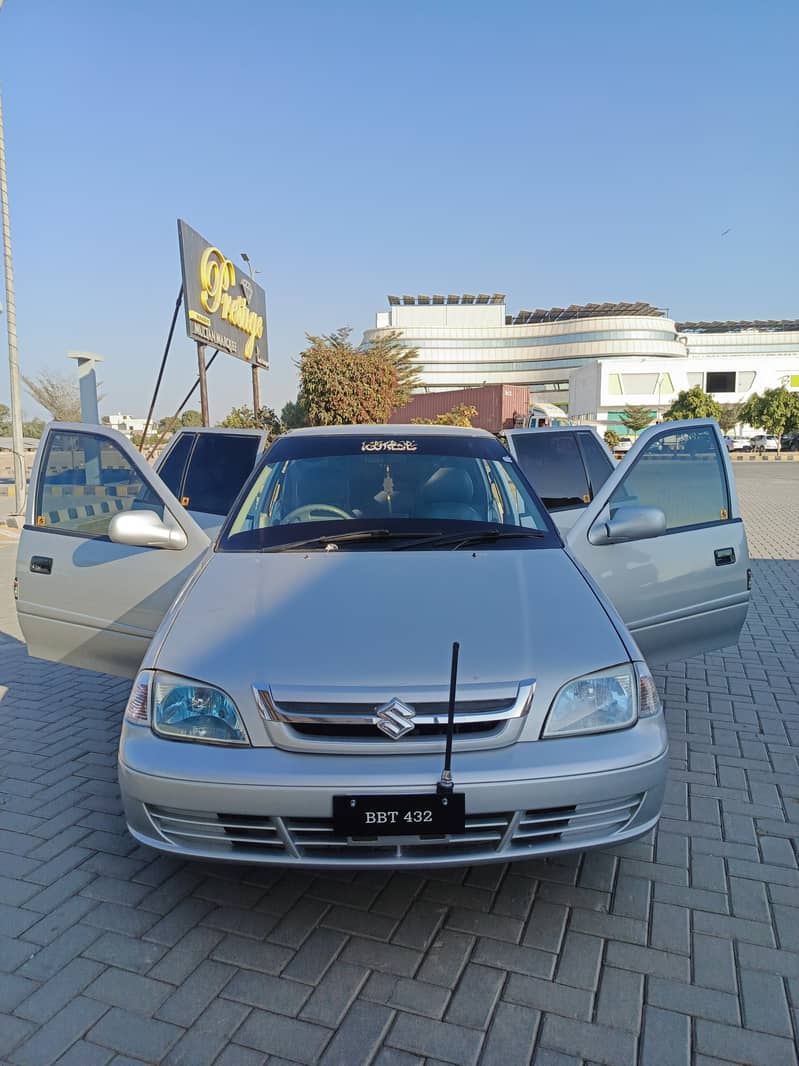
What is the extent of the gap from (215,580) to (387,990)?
1546mm

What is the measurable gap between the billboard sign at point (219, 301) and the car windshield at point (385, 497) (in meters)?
13.7

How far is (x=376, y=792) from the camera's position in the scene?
2055mm

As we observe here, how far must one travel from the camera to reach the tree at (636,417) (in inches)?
2822

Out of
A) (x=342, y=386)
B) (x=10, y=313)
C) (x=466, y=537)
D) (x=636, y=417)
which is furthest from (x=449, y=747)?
(x=636, y=417)

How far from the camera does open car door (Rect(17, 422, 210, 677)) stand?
359 cm

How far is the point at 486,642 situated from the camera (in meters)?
2.33

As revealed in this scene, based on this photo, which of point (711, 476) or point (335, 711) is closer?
point (335, 711)

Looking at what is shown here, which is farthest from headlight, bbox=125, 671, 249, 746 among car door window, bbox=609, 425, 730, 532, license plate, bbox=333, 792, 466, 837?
car door window, bbox=609, 425, 730, 532

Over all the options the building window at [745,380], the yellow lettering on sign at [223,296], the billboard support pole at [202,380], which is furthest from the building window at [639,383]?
the billboard support pole at [202,380]

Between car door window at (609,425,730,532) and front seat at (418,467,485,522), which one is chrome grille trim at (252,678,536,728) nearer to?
front seat at (418,467,485,522)

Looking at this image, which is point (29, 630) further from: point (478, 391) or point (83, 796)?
point (478, 391)

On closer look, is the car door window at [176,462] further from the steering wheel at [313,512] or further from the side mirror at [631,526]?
the side mirror at [631,526]

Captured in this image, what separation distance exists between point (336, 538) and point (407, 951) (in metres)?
1.57

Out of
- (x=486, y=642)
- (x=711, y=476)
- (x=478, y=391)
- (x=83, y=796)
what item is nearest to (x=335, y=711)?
(x=486, y=642)
